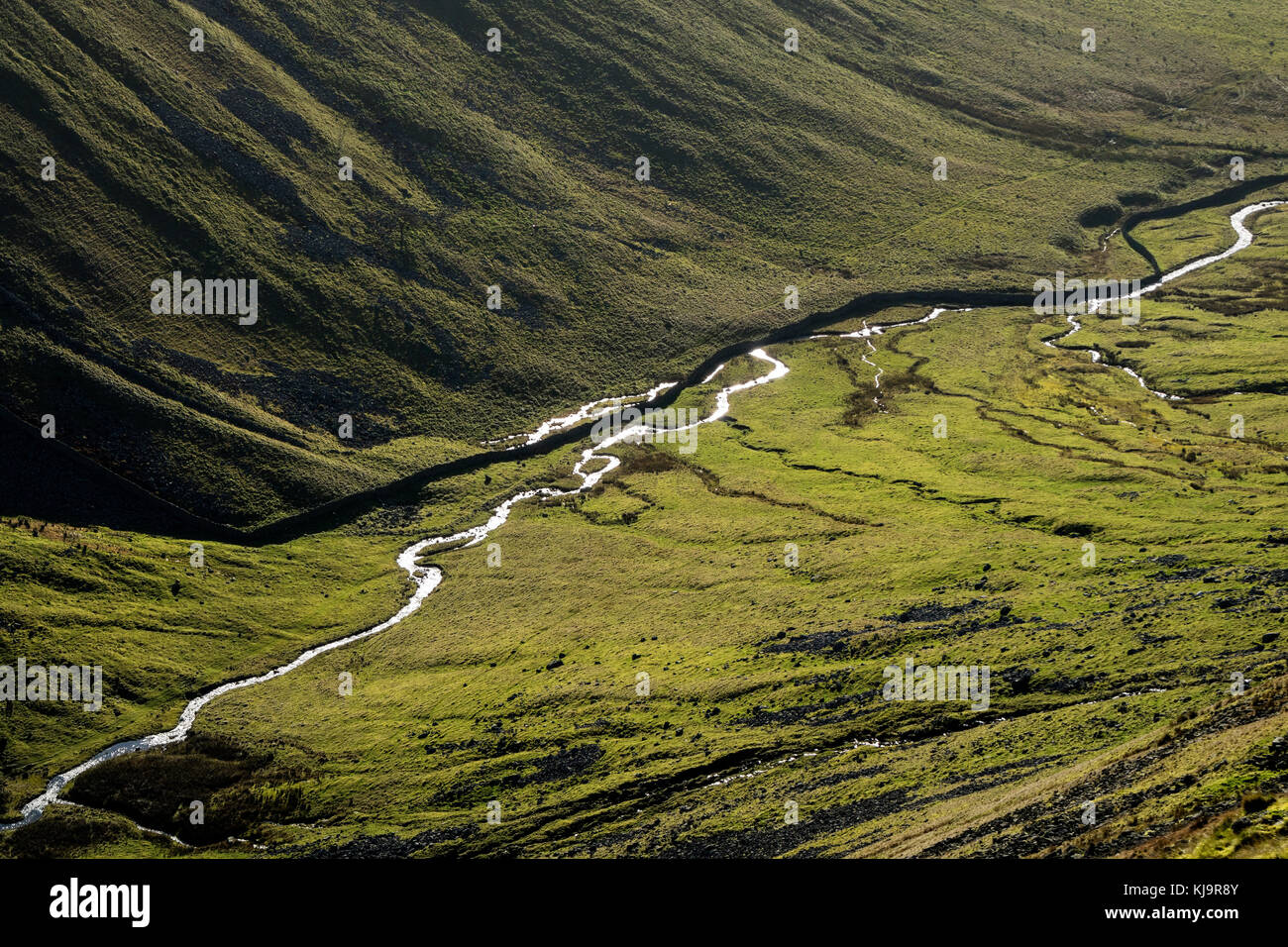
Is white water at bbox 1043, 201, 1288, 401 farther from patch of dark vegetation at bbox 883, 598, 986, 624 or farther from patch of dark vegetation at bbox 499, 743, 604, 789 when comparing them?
patch of dark vegetation at bbox 499, 743, 604, 789

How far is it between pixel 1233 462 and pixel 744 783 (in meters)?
65.4

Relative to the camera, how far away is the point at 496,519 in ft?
362

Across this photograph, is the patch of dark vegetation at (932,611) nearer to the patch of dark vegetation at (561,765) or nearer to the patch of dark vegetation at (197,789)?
the patch of dark vegetation at (561,765)

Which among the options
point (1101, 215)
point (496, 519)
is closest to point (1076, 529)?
point (496, 519)

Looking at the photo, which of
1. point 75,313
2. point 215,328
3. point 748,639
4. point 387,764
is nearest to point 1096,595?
point 748,639

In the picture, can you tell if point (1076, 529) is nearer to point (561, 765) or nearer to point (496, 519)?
point (561, 765)

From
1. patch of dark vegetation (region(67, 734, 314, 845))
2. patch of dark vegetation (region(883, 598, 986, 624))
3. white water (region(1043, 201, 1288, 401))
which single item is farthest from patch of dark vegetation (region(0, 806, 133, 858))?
white water (region(1043, 201, 1288, 401))

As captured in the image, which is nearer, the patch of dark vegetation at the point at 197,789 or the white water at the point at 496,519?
the patch of dark vegetation at the point at 197,789

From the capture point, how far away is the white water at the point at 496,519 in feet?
245

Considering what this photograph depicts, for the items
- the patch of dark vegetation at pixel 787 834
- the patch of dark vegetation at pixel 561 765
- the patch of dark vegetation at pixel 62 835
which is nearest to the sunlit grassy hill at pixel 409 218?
the patch of dark vegetation at pixel 62 835

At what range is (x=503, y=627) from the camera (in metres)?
90.8

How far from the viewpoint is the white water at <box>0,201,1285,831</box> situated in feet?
245

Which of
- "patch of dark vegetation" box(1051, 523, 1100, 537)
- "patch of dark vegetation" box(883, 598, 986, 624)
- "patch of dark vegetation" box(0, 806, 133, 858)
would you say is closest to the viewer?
"patch of dark vegetation" box(0, 806, 133, 858)

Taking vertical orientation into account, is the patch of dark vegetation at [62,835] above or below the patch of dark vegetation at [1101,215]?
below
